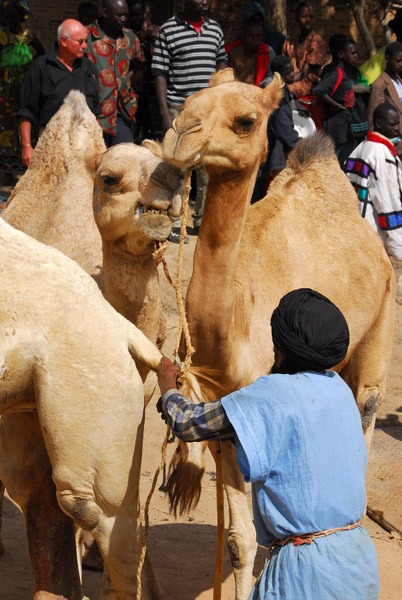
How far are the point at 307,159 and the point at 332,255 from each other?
0.70m

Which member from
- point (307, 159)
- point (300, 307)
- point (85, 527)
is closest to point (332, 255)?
point (307, 159)

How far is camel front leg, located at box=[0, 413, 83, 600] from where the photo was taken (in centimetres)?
311

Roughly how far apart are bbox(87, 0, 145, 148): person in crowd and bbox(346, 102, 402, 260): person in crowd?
261cm

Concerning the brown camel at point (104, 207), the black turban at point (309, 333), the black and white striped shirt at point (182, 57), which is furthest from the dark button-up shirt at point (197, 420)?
the black and white striped shirt at point (182, 57)

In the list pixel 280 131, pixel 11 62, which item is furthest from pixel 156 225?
pixel 11 62

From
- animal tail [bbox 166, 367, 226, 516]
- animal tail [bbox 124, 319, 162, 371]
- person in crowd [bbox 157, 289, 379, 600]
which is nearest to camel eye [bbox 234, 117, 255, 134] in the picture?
person in crowd [bbox 157, 289, 379, 600]

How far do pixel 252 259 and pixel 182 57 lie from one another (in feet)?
15.3

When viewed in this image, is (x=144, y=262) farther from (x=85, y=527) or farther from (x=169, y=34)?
(x=169, y=34)

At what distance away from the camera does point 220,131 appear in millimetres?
3467

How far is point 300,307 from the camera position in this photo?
9.14ft

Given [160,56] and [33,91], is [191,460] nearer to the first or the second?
[33,91]

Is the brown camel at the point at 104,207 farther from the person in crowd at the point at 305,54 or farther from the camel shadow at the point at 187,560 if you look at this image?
the person in crowd at the point at 305,54

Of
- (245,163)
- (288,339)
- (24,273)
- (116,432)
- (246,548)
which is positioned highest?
(245,163)

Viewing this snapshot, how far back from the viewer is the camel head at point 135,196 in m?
3.53
